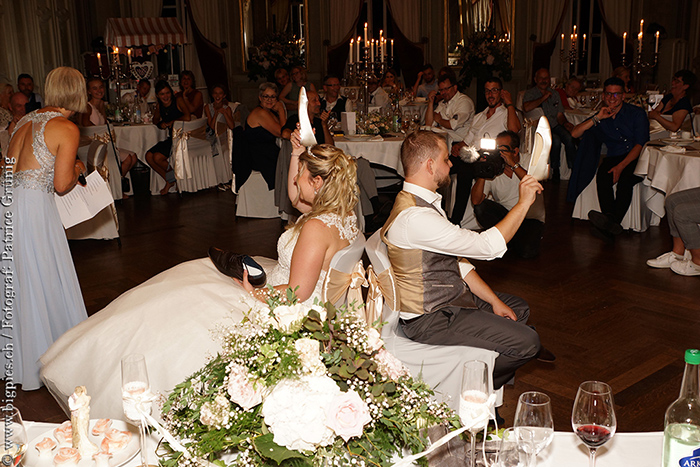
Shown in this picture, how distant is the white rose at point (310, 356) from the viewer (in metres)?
1.13

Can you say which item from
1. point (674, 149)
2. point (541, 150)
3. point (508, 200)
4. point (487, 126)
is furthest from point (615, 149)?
point (541, 150)

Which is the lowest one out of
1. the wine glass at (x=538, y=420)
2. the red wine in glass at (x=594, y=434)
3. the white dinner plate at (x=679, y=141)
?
the white dinner plate at (x=679, y=141)

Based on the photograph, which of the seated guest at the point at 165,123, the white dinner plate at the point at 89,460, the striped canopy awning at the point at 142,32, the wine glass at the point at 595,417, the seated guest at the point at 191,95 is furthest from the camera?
the striped canopy awning at the point at 142,32

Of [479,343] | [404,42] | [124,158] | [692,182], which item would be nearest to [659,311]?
[692,182]

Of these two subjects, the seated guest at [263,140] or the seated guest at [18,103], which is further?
the seated guest at [18,103]

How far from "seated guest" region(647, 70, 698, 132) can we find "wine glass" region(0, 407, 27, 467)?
6522 mm

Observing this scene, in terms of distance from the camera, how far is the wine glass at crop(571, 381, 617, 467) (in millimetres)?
1309

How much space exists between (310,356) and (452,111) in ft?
21.6

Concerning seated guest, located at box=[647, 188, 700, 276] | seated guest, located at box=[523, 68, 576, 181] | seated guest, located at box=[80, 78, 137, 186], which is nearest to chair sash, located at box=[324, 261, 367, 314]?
seated guest, located at box=[647, 188, 700, 276]

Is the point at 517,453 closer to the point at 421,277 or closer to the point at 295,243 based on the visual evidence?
the point at 421,277

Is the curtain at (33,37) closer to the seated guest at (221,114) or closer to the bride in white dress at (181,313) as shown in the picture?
the seated guest at (221,114)

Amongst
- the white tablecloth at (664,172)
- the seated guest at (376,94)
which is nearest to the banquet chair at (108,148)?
the seated guest at (376,94)

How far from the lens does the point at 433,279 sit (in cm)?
268

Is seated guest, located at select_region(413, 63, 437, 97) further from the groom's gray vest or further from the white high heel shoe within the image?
the white high heel shoe
